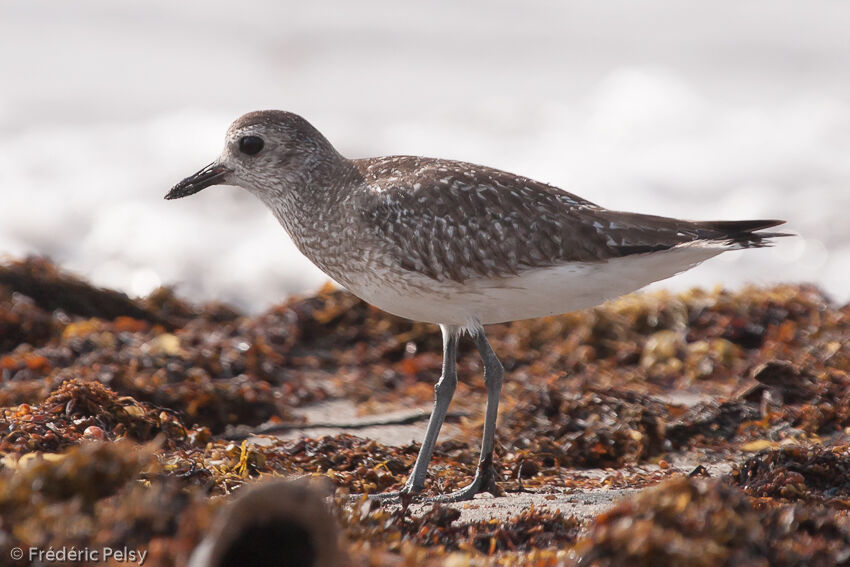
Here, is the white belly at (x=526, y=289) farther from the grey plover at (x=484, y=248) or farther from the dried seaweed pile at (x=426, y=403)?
the dried seaweed pile at (x=426, y=403)

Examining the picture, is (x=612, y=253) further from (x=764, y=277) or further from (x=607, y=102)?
(x=607, y=102)

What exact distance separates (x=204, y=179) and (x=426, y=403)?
8.15 ft

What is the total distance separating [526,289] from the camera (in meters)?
5.46

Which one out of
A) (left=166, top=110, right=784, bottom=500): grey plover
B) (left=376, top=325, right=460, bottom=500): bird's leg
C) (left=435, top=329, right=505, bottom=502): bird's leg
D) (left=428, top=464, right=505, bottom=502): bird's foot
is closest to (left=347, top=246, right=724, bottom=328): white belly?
(left=166, top=110, right=784, bottom=500): grey plover

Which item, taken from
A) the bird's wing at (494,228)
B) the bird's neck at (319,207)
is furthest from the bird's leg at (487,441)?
the bird's neck at (319,207)

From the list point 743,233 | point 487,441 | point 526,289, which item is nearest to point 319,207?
point 526,289

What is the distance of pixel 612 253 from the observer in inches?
215

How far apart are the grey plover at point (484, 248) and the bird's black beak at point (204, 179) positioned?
0.76 metres

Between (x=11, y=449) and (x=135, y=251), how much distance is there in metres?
9.05

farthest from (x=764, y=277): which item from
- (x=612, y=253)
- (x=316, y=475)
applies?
(x=316, y=475)

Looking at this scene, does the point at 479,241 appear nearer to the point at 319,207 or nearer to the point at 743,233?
the point at 319,207

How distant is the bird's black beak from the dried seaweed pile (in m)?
1.34

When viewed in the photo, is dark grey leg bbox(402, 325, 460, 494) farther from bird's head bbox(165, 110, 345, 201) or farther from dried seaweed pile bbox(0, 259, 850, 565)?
bird's head bbox(165, 110, 345, 201)

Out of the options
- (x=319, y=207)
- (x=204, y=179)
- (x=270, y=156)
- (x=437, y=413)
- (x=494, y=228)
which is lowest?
(x=437, y=413)
